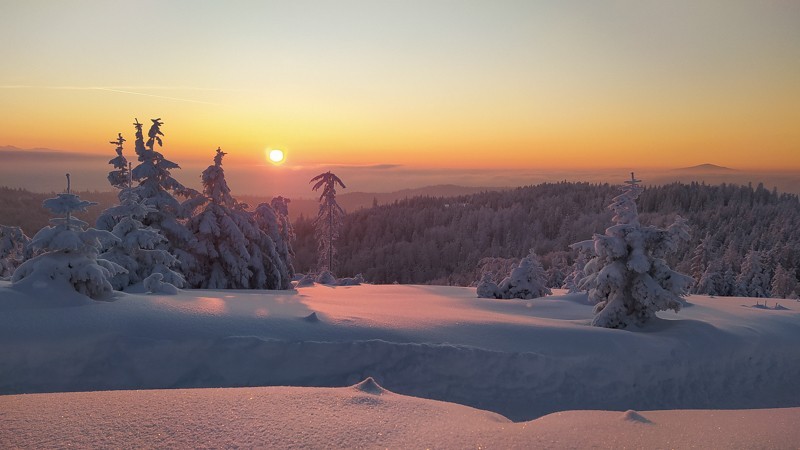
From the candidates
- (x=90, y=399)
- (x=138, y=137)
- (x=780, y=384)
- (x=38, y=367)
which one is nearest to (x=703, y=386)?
(x=780, y=384)

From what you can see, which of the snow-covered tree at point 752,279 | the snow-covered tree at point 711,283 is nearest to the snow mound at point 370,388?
the snow-covered tree at point 711,283

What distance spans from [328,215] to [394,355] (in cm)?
3290

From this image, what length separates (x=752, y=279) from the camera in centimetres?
5209

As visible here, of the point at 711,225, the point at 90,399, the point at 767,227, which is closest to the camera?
the point at 90,399

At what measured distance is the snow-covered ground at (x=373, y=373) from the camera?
578 centimetres

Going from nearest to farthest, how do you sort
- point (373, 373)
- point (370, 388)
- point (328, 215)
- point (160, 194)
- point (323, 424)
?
point (323, 424) → point (370, 388) → point (373, 373) → point (160, 194) → point (328, 215)

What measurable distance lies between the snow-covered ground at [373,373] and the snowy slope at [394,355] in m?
0.03

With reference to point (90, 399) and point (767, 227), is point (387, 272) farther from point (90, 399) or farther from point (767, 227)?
point (90, 399)

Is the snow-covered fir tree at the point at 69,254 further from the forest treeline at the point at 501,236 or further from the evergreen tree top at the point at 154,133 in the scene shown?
the forest treeline at the point at 501,236

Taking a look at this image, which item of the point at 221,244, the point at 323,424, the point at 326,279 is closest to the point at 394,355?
the point at 323,424

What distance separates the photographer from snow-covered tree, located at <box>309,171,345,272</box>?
4216 centimetres

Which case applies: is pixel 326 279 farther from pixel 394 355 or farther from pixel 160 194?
pixel 394 355

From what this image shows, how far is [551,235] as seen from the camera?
192 metres

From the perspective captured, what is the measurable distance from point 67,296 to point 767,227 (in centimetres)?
19092
